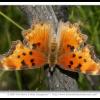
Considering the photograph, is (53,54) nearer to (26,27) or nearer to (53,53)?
(53,53)

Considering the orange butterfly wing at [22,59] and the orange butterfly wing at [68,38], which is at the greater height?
the orange butterfly wing at [68,38]

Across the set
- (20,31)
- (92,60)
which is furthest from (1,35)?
(92,60)

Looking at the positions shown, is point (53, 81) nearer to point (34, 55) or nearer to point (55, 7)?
point (34, 55)

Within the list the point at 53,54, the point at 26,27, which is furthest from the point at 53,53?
the point at 26,27

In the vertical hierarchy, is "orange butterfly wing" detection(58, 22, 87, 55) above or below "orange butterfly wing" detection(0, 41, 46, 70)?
above
